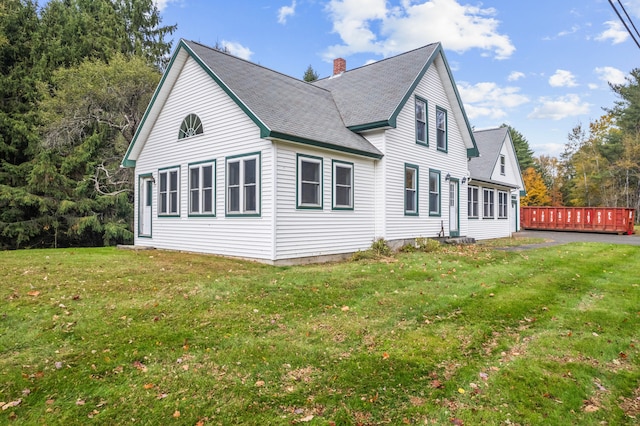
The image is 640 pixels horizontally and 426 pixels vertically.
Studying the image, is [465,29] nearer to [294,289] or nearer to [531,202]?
[294,289]

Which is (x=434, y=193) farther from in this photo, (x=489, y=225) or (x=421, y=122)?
(x=489, y=225)

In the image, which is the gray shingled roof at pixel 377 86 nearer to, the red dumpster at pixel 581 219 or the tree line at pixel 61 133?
the tree line at pixel 61 133

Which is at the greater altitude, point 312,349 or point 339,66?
point 339,66

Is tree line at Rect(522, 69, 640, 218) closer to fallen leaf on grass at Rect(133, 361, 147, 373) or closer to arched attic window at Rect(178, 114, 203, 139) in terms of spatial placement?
arched attic window at Rect(178, 114, 203, 139)

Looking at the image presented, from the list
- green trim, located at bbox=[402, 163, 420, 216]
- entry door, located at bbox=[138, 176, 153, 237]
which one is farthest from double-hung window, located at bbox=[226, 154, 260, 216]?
green trim, located at bbox=[402, 163, 420, 216]

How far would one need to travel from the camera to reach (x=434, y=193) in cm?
1625

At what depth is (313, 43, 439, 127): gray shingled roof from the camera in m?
13.9

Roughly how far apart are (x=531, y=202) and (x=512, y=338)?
171 feet

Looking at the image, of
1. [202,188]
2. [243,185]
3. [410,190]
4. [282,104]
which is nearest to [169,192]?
[202,188]

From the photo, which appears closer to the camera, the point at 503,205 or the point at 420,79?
the point at 420,79

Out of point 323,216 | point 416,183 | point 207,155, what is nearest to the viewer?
point 323,216

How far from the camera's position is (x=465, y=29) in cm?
1548

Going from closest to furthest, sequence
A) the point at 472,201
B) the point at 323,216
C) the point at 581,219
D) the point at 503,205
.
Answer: the point at 323,216 → the point at 472,201 → the point at 503,205 → the point at 581,219

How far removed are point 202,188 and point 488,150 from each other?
21.0m
